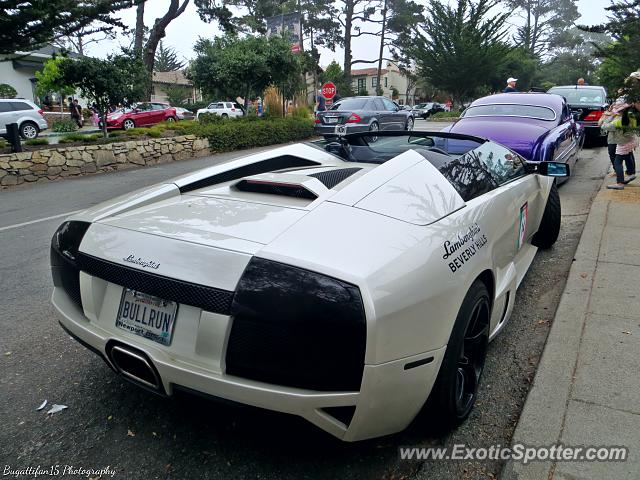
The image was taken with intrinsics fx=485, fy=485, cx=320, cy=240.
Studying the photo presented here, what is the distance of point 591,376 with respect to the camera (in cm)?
266

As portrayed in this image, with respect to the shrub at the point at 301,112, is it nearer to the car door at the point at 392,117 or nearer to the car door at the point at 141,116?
the car door at the point at 392,117

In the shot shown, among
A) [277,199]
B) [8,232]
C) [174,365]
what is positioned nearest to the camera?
[174,365]

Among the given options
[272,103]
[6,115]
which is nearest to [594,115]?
[272,103]

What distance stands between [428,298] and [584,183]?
8024 millimetres

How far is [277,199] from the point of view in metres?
2.45

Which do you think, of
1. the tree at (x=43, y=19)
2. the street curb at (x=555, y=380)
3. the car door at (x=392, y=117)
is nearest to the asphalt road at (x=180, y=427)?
the street curb at (x=555, y=380)

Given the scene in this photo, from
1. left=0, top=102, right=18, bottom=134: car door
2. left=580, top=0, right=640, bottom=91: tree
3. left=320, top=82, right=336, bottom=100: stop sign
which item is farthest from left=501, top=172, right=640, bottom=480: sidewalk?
left=0, top=102, right=18, bottom=134: car door

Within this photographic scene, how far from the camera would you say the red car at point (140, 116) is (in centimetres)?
2635

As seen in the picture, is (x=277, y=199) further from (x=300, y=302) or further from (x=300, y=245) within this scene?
(x=300, y=302)

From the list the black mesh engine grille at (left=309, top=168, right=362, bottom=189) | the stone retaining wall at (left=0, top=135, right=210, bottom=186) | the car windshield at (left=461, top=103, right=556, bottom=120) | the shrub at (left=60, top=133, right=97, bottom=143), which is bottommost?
the stone retaining wall at (left=0, top=135, right=210, bottom=186)

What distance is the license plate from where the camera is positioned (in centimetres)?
193

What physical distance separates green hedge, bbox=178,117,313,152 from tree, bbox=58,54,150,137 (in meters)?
2.13

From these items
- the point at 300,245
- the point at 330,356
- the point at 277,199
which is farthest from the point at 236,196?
the point at 330,356

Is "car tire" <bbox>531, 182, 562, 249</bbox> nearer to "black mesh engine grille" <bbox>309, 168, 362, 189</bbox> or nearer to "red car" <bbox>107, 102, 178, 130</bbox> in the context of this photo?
"black mesh engine grille" <bbox>309, 168, 362, 189</bbox>
